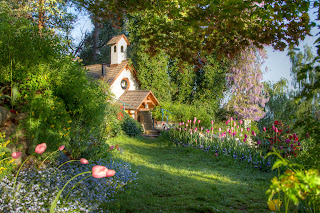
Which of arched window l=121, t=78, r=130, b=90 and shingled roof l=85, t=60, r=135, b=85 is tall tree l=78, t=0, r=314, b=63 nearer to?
shingled roof l=85, t=60, r=135, b=85

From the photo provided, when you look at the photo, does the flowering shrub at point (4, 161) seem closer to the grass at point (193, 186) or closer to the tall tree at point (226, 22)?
the grass at point (193, 186)

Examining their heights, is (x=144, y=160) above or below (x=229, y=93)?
below

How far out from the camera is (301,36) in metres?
3.97

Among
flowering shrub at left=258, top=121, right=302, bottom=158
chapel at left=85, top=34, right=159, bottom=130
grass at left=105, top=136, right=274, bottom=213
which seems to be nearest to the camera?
grass at left=105, top=136, right=274, bottom=213

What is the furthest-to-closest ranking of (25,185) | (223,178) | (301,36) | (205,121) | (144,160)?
(205,121) < (144,160) < (223,178) < (301,36) < (25,185)

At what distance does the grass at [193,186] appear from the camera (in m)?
4.10

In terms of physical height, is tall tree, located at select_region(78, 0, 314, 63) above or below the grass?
above

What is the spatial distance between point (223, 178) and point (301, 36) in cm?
351

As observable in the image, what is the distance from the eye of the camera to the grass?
4.10 metres

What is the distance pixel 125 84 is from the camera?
17219mm

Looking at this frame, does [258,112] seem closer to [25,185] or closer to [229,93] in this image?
[229,93]

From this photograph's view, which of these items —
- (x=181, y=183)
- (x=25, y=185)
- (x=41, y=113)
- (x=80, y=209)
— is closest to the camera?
(x=80, y=209)

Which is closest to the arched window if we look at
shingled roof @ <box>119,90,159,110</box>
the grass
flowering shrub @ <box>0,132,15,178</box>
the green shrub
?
shingled roof @ <box>119,90,159,110</box>

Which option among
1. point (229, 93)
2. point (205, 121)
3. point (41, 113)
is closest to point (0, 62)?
point (41, 113)
